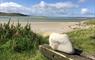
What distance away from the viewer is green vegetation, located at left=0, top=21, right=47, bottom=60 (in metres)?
7.66

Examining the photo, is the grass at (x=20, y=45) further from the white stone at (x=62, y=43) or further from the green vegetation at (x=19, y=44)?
the white stone at (x=62, y=43)

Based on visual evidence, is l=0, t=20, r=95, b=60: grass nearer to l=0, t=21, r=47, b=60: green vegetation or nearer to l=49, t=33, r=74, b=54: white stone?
l=0, t=21, r=47, b=60: green vegetation

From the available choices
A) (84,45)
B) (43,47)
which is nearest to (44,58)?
(43,47)

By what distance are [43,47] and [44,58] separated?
0.95 ft

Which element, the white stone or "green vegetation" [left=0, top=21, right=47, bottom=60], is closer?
the white stone

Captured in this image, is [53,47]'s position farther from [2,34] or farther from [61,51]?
[2,34]

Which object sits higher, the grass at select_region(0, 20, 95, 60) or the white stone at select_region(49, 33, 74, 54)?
the white stone at select_region(49, 33, 74, 54)

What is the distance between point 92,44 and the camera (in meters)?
9.67

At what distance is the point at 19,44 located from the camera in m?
8.18

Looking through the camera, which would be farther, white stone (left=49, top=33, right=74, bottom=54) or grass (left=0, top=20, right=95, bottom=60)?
grass (left=0, top=20, right=95, bottom=60)

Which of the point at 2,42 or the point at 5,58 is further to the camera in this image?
the point at 2,42

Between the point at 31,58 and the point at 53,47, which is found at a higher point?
the point at 53,47

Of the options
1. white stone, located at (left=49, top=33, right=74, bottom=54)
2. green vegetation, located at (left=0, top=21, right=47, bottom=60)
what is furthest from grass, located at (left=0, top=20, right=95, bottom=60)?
white stone, located at (left=49, top=33, right=74, bottom=54)

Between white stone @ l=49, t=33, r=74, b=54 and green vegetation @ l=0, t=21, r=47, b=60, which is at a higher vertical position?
white stone @ l=49, t=33, r=74, b=54
